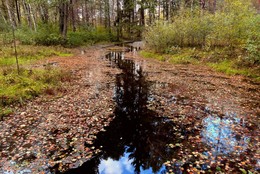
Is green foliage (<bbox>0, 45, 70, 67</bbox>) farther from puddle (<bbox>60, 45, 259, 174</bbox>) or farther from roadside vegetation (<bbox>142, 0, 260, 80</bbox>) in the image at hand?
roadside vegetation (<bbox>142, 0, 260, 80</bbox>)

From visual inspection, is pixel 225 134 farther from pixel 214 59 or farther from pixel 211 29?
pixel 211 29

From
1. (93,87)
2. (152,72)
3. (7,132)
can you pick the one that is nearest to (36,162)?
(7,132)

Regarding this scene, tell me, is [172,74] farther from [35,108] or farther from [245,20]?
[35,108]

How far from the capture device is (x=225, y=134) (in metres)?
6.40

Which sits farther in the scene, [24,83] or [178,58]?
[178,58]

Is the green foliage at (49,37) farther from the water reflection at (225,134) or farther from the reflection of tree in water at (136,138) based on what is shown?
the water reflection at (225,134)

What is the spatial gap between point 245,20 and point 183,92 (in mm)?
8717

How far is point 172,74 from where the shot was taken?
14555 mm

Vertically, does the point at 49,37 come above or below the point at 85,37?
below

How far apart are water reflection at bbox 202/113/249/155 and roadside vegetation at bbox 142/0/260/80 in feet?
25.1

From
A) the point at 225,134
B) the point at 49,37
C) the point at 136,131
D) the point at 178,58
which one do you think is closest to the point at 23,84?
the point at 136,131

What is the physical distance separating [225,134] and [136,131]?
9.60 ft

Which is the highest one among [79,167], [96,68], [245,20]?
[245,20]

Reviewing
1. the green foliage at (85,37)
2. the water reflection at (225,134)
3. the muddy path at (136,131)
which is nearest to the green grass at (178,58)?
the muddy path at (136,131)
